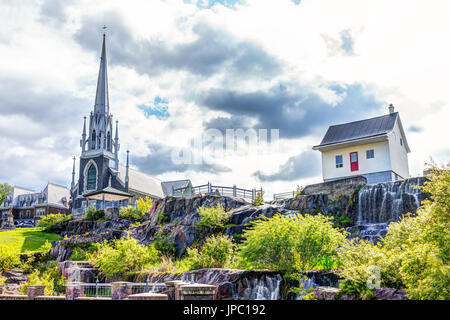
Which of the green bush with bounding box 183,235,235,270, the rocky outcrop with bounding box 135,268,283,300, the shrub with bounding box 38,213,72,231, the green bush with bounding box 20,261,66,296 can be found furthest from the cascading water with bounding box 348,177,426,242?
the shrub with bounding box 38,213,72,231

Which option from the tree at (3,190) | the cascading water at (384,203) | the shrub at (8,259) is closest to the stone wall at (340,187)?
the cascading water at (384,203)

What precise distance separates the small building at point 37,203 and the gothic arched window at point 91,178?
1989cm

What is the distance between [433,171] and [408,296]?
4.54 m

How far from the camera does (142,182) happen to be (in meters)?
77.6

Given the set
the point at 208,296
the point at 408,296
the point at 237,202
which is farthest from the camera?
the point at 237,202

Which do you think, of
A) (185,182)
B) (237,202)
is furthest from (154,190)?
(237,202)

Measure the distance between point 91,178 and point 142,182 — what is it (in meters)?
9.45

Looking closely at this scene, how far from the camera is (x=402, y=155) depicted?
38031mm

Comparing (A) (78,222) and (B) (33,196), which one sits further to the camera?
(B) (33,196)

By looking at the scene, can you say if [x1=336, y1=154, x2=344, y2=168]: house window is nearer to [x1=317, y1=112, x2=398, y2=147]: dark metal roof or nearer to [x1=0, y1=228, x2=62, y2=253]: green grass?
[x1=317, y1=112, x2=398, y2=147]: dark metal roof

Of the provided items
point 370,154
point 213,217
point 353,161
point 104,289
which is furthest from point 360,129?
point 104,289

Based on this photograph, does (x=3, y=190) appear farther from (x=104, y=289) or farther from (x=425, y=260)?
(x=425, y=260)

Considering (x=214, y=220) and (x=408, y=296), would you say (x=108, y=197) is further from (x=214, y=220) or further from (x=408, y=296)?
(x=408, y=296)

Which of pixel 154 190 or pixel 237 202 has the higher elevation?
pixel 154 190
